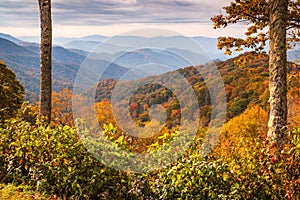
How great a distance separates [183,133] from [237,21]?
4635mm

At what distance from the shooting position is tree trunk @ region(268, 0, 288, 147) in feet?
18.9

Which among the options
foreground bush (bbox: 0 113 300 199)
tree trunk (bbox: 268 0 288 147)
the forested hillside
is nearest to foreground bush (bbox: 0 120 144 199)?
foreground bush (bbox: 0 113 300 199)

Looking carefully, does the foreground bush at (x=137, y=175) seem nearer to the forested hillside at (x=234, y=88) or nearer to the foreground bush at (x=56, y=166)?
the foreground bush at (x=56, y=166)

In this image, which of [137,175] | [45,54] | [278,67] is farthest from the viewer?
[45,54]

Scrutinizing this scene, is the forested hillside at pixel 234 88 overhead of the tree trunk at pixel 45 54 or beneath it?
beneath

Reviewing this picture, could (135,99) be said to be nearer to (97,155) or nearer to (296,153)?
(97,155)

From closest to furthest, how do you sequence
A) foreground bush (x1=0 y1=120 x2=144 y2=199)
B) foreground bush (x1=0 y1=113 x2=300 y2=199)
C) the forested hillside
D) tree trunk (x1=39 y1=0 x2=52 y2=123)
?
Answer: foreground bush (x1=0 y1=113 x2=300 y2=199), foreground bush (x1=0 y1=120 x2=144 y2=199), the forested hillside, tree trunk (x1=39 y1=0 x2=52 y2=123)

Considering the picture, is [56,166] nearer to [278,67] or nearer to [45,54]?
[45,54]

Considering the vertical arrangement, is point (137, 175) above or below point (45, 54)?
below

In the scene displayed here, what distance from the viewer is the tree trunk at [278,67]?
5750 millimetres

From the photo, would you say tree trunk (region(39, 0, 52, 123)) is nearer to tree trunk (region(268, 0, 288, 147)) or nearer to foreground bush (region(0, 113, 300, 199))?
foreground bush (region(0, 113, 300, 199))

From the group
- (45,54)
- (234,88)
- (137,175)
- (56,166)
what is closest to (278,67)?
(137,175)

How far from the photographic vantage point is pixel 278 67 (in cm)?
579

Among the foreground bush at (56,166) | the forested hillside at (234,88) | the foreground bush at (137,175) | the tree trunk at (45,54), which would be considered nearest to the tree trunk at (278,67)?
the forested hillside at (234,88)
